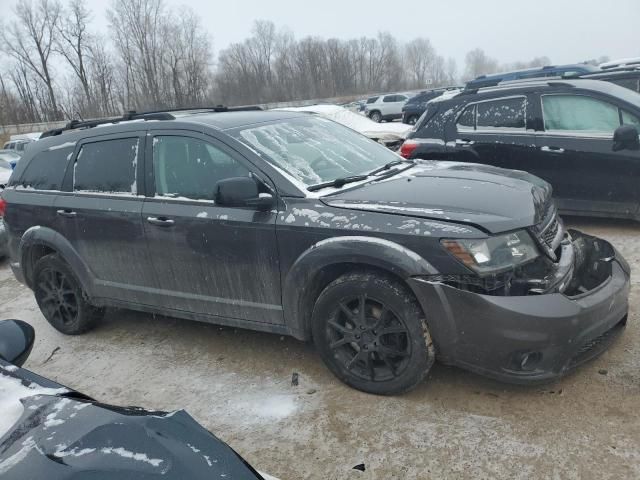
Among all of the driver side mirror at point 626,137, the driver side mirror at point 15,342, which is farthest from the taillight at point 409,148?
the driver side mirror at point 15,342

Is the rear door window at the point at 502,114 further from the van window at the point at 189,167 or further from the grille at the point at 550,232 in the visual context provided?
the van window at the point at 189,167

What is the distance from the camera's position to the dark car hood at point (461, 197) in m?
2.92

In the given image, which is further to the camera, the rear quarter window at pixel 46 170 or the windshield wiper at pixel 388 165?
the rear quarter window at pixel 46 170

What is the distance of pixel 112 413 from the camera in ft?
5.97

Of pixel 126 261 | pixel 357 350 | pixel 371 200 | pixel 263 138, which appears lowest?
pixel 357 350

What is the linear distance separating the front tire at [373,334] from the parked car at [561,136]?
12.3ft

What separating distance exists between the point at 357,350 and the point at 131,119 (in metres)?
2.82

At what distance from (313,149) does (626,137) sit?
3464mm

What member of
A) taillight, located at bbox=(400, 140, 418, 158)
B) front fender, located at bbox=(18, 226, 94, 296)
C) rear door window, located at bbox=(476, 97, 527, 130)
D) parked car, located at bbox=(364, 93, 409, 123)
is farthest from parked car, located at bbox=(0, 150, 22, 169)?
parked car, located at bbox=(364, 93, 409, 123)

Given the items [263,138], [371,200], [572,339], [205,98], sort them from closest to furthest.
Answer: [572,339] → [371,200] → [263,138] → [205,98]

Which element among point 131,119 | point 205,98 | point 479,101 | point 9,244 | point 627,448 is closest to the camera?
point 627,448

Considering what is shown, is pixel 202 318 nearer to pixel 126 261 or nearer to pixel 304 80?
pixel 126 261

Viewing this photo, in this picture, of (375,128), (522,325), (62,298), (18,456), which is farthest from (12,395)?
(375,128)

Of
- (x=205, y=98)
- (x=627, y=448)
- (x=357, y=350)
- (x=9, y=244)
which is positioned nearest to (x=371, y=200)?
(x=357, y=350)
